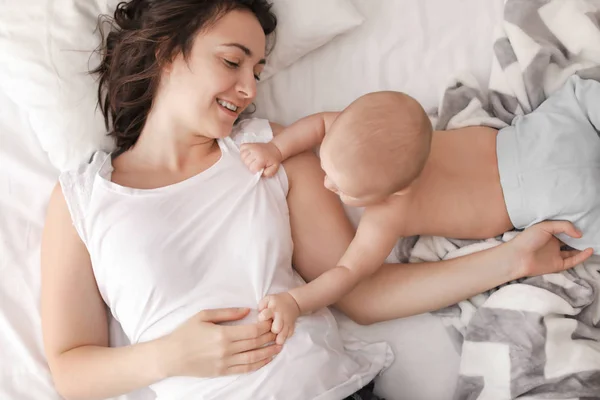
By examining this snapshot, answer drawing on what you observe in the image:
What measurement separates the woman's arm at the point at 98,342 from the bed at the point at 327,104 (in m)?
0.10

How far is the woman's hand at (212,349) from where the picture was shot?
1.19 m

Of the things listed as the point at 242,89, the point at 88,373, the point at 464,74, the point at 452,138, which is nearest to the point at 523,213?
the point at 452,138

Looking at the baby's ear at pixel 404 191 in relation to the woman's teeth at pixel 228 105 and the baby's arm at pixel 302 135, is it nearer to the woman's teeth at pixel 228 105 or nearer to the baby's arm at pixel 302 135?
the baby's arm at pixel 302 135

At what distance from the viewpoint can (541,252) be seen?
132 centimetres

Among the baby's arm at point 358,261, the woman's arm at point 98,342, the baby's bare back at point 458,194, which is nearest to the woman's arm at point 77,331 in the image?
the woman's arm at point 98,342

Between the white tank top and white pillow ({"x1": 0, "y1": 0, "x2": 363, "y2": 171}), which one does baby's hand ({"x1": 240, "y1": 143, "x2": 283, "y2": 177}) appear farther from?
white pillow ({"x1": 0, "y1": 0, "x2": 363, "y2": 171})

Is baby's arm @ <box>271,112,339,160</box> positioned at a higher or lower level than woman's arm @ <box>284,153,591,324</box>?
higher

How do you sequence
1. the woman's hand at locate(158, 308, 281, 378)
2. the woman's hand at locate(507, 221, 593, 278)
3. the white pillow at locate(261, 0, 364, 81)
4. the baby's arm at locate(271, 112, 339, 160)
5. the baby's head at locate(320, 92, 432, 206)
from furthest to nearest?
the white pillow at locate(261, 0, 364, 81) < the baby's arm at locate(271, 112, 339, 160) < the woman's hand at locate(507, 221, 593, 278) < the woman's hand at locate(158, 308, 281, 378) < the baby's head at locate(320, 92, 432, 206)

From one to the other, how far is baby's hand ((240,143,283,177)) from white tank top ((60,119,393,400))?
0.08 ft

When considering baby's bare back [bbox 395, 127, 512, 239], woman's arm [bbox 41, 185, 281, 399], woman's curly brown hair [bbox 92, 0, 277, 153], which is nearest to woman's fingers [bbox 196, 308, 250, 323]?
woman's arm [bbox 41, 185, 281, 399]

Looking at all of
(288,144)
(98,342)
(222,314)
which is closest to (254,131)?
(288,144)

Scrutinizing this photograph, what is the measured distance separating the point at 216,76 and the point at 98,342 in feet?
2.00

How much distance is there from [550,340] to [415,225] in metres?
0.35

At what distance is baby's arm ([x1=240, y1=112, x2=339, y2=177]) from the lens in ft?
4.58
